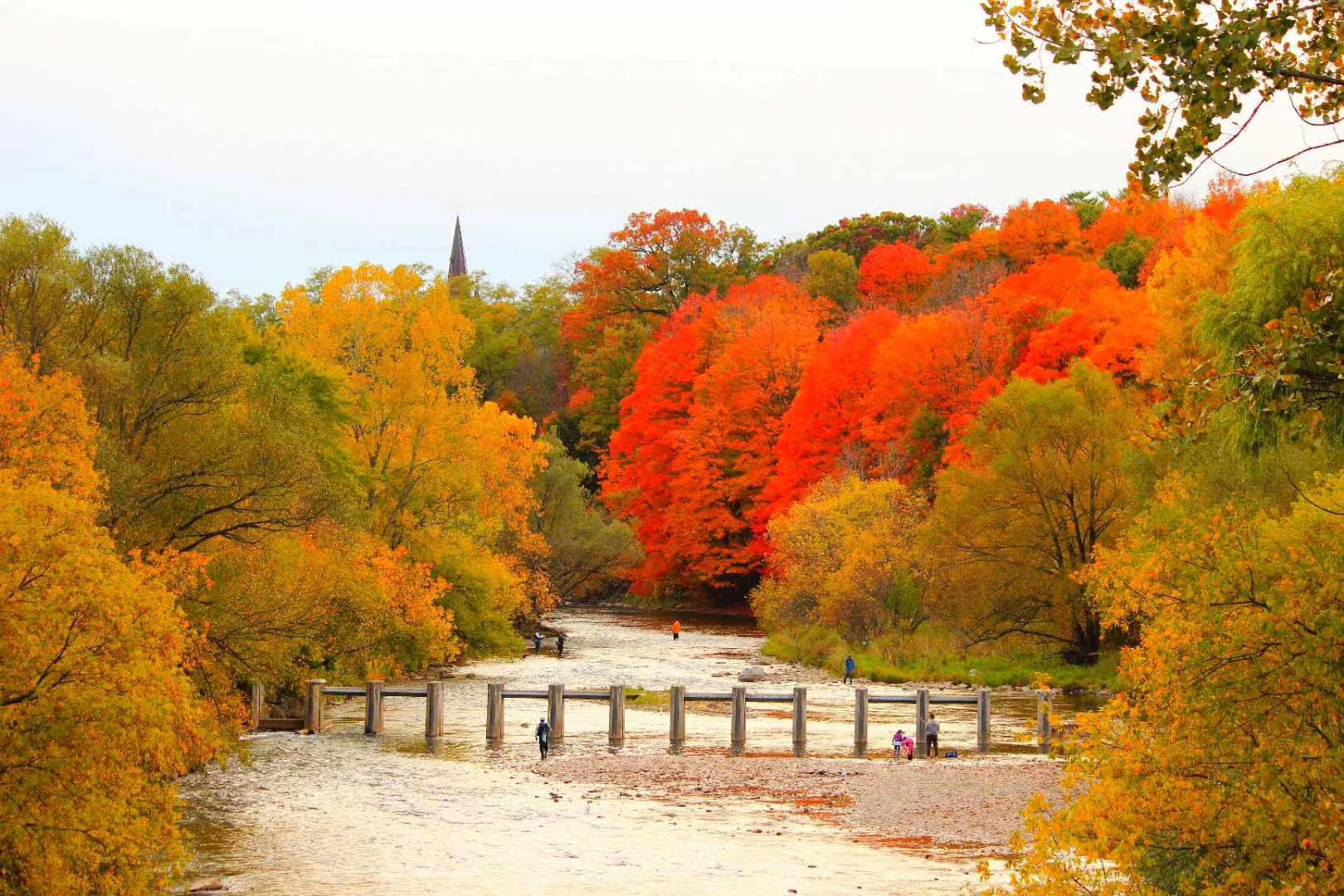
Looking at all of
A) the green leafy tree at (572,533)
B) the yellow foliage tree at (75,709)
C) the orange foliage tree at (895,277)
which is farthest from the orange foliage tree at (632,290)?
the yellow foliage tree at (75,709)

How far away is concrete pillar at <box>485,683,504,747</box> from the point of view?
1160 inches

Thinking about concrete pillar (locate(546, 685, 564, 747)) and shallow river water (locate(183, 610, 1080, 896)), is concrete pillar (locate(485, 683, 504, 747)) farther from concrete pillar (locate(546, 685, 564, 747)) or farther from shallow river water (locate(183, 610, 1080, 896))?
concrete pillar (locate(546, 685, 564, 747))

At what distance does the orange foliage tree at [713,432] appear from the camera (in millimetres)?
66125

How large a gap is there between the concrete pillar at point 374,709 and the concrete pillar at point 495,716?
93.2 inches

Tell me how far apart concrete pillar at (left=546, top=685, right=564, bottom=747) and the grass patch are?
12739 mm

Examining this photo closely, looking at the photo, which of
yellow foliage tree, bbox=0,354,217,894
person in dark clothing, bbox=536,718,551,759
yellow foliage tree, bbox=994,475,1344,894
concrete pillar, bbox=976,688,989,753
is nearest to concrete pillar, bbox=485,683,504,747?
person in dark clothing, bbox=536,718,551,759

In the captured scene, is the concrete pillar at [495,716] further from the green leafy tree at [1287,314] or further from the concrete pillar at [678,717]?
the green leafy tree at [1287,314]

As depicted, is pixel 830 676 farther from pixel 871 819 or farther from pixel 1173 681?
pixel 1173 681

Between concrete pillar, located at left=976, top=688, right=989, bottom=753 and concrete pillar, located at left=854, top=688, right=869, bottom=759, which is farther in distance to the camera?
concrete pillar, located at left=976, top=688, right=989, bottom=753

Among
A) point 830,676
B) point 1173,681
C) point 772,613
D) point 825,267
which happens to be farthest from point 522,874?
point 825,267

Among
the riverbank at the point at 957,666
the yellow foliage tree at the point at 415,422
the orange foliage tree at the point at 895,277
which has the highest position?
the orange foliage tree at the point at 895,277

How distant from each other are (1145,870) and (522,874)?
900 cm


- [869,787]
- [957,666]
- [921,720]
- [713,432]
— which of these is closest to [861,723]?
[921,720]

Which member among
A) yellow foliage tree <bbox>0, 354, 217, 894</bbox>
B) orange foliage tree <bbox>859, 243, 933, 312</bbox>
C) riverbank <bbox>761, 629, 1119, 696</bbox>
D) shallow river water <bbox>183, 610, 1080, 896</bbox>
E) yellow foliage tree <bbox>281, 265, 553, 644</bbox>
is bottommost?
shallow river water <bbox>183, 610, 1080, 896</bbox>
